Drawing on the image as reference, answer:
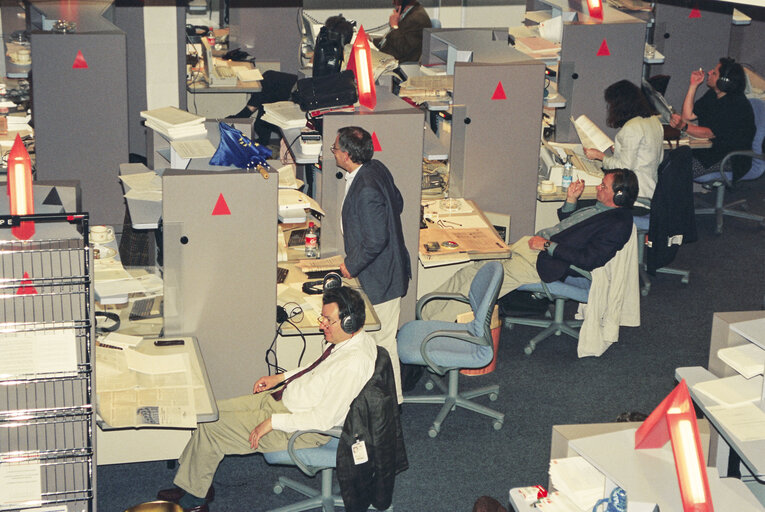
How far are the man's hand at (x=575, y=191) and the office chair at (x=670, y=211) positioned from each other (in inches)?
18.4

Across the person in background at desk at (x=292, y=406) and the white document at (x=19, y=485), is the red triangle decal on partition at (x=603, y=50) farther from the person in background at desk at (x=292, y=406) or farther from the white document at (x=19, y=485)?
the white document at (x=19, y=485)

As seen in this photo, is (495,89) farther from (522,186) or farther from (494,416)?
(494,416)

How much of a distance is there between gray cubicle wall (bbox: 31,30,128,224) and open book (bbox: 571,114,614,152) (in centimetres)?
314

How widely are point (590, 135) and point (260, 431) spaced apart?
3940 mm

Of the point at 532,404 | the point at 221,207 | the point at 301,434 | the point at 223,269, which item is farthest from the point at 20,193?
the point at 532,404

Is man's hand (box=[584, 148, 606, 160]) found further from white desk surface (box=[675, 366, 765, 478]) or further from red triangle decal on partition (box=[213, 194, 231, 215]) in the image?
red triangle decal on partition (box=[213, 194, 231, 215])

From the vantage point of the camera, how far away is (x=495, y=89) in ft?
20.1

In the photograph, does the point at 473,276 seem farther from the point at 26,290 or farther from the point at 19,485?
the point at 19,485

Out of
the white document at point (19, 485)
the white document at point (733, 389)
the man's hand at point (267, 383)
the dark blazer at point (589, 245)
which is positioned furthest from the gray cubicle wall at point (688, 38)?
the white document at point (19, 485)

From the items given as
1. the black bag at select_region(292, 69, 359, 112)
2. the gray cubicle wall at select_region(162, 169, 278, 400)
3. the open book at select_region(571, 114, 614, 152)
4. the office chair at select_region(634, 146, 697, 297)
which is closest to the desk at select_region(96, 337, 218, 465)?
the gray cubicle wall at select_region(162, 169, 278, 400)

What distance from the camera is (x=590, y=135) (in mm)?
7234

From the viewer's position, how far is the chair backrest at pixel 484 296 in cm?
486

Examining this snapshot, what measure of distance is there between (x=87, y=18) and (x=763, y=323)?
5.13 meters

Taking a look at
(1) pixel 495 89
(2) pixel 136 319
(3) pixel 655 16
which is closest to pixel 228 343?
(2) pixel 136 319
